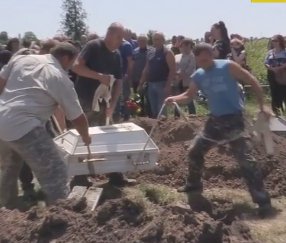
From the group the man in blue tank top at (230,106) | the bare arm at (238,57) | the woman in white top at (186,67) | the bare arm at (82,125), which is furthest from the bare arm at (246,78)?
the bare arm at (238,57)

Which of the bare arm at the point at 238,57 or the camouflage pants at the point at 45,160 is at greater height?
the camouflage pants at the point at 45,160

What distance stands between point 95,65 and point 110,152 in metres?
1.46

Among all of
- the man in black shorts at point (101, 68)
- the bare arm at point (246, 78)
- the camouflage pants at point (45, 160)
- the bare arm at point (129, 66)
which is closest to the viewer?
the camouflage pants at point (45, 160)

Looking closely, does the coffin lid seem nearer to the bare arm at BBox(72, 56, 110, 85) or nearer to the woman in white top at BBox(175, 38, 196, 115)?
the bare arm at BBox(72, 56, 110, 85)

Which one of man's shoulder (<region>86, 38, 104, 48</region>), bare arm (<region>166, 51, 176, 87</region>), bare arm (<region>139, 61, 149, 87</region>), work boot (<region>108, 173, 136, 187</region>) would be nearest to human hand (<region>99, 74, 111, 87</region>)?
man's shoulder (<region>86, 38, 104, 48</region>)

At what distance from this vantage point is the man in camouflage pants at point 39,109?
5.95 meters

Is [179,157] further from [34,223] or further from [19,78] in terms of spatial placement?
[34,223]

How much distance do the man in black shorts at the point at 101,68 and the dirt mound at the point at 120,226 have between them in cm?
306

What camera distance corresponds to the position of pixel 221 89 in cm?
714

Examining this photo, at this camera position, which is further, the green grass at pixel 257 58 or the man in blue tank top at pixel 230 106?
the green grass at pixel 257 58

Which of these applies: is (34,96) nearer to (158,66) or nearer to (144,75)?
(158,66)

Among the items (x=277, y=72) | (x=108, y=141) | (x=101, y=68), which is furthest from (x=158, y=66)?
(x=108, y=141)

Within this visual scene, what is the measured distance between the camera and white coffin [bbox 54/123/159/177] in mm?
7508

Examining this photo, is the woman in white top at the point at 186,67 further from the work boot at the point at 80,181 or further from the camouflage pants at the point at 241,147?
the camouflage pants at the point at 241,147
